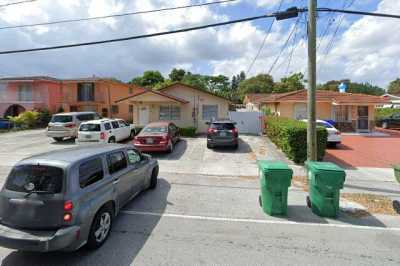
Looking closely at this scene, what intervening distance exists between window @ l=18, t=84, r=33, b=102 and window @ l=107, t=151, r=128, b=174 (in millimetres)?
29915

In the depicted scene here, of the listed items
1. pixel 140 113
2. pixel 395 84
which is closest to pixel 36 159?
pixel 140 113

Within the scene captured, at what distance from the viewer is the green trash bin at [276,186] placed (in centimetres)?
540

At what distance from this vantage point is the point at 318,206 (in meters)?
5.49

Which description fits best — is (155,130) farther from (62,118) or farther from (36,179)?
(36,179)

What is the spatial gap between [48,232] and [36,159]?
3.75 feet

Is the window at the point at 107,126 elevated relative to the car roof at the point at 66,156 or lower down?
elevated

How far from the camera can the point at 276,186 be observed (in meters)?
5.43

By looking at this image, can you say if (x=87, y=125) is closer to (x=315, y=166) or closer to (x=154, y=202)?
(x=154, y=202)

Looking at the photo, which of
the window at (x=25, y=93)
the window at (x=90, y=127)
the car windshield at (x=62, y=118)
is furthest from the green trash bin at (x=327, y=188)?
the window at (x=25, y=93)

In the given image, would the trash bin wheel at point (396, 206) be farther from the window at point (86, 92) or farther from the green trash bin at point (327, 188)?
the window at point (86, 92)

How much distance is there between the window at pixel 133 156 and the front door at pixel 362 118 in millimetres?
22735

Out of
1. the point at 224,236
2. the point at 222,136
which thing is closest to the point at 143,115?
the point at 222,136

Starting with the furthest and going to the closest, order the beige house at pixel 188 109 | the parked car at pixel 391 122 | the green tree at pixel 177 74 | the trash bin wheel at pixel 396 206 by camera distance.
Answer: the green tree at pixel 177 74 → the parked car at pixel 391 122 → the beige house at pixel 188 109 → the trash bin wheel at pixel 396 206

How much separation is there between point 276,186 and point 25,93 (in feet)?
108
